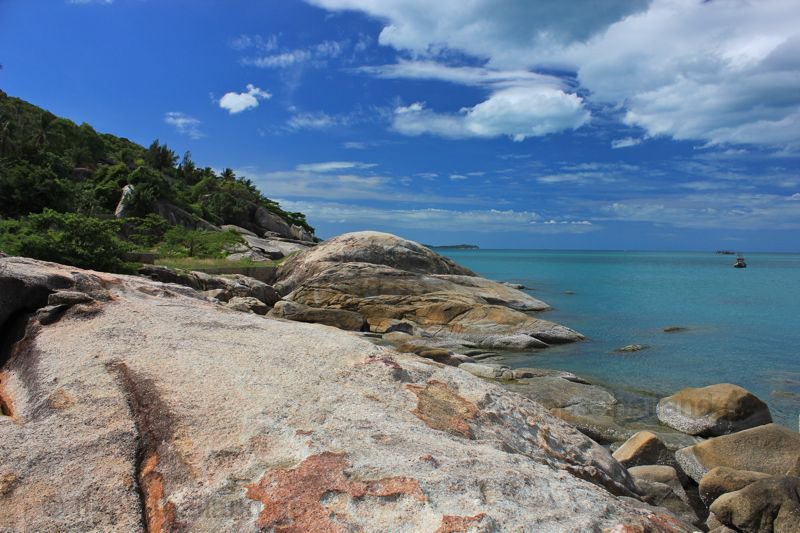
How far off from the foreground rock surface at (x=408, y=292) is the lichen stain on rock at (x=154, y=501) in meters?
17.0

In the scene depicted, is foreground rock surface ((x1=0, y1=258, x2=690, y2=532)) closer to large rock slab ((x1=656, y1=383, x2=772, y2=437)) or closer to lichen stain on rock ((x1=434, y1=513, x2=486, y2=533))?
lichen stain on rock ((x1=434, y1=513, x2=486, y2=533))

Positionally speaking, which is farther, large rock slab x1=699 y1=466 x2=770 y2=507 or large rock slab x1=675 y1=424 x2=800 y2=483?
large rock slab x1=675 y1=424 x2=800 y2=483

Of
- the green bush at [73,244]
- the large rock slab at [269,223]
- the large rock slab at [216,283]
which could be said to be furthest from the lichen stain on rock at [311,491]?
the large rock slab at [269,223]

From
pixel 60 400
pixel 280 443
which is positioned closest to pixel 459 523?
pixel 280 443

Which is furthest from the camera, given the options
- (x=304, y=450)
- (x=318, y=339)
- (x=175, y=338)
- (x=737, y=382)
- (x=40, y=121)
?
(x=40, y=121)

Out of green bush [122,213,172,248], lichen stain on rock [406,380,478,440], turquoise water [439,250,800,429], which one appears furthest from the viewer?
green bush [122,213,172,248]

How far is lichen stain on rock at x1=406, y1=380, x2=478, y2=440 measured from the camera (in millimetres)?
4723

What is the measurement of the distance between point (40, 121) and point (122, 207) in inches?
1175

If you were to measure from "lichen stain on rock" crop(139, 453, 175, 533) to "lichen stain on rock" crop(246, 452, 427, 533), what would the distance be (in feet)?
1.68

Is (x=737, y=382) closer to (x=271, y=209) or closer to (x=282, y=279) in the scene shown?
(x=282, y=279)

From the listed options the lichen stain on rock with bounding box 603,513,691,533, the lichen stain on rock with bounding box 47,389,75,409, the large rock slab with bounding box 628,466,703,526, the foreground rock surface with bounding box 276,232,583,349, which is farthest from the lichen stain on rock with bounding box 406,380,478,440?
the foreground rock surface with bounding box 276,232,583,349

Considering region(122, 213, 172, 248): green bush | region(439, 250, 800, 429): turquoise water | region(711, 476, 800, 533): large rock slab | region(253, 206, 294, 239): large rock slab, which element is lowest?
region(439, 250, 800, 429): turquoise water

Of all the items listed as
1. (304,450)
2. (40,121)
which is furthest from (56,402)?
(40,121)

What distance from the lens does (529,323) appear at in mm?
21828
